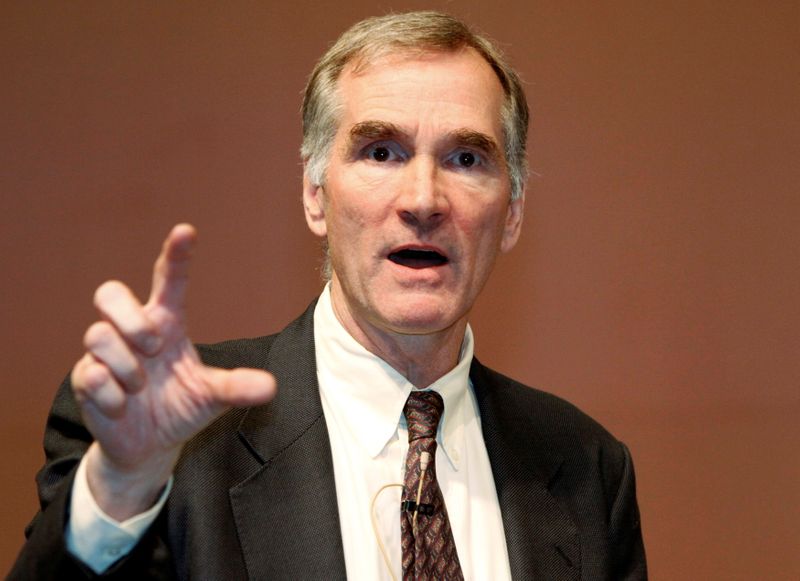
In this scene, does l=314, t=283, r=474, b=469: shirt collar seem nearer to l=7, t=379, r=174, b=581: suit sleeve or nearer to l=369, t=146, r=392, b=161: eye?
l=369, t=146, r=392, b=161: eye

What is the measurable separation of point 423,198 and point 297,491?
565 mm

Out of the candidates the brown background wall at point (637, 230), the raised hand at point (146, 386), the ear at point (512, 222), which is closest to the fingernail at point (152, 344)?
the raised hand at point (146, 386)

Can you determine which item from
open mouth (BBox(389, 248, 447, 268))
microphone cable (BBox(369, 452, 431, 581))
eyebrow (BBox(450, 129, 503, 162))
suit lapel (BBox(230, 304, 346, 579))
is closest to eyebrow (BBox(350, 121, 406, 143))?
eyebrow (BBox(450, 129, 503, 162))

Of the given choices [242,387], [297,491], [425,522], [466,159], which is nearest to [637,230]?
[466,159]

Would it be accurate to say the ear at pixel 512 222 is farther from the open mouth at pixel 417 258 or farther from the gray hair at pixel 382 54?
the open mouth at pixel 417 258

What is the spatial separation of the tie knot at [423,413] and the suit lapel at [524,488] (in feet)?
0.56

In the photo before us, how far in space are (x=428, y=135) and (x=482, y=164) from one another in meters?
0.14

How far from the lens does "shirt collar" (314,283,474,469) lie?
2.02m

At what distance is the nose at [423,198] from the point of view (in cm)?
199

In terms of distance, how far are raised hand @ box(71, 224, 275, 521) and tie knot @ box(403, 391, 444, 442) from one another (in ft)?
2.08

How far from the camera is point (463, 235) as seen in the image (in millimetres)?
2066

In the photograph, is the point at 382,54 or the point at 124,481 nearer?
the point at 124,481

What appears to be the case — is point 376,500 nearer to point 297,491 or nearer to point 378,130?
point 297,491

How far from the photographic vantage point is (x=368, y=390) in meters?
→ 2.05
